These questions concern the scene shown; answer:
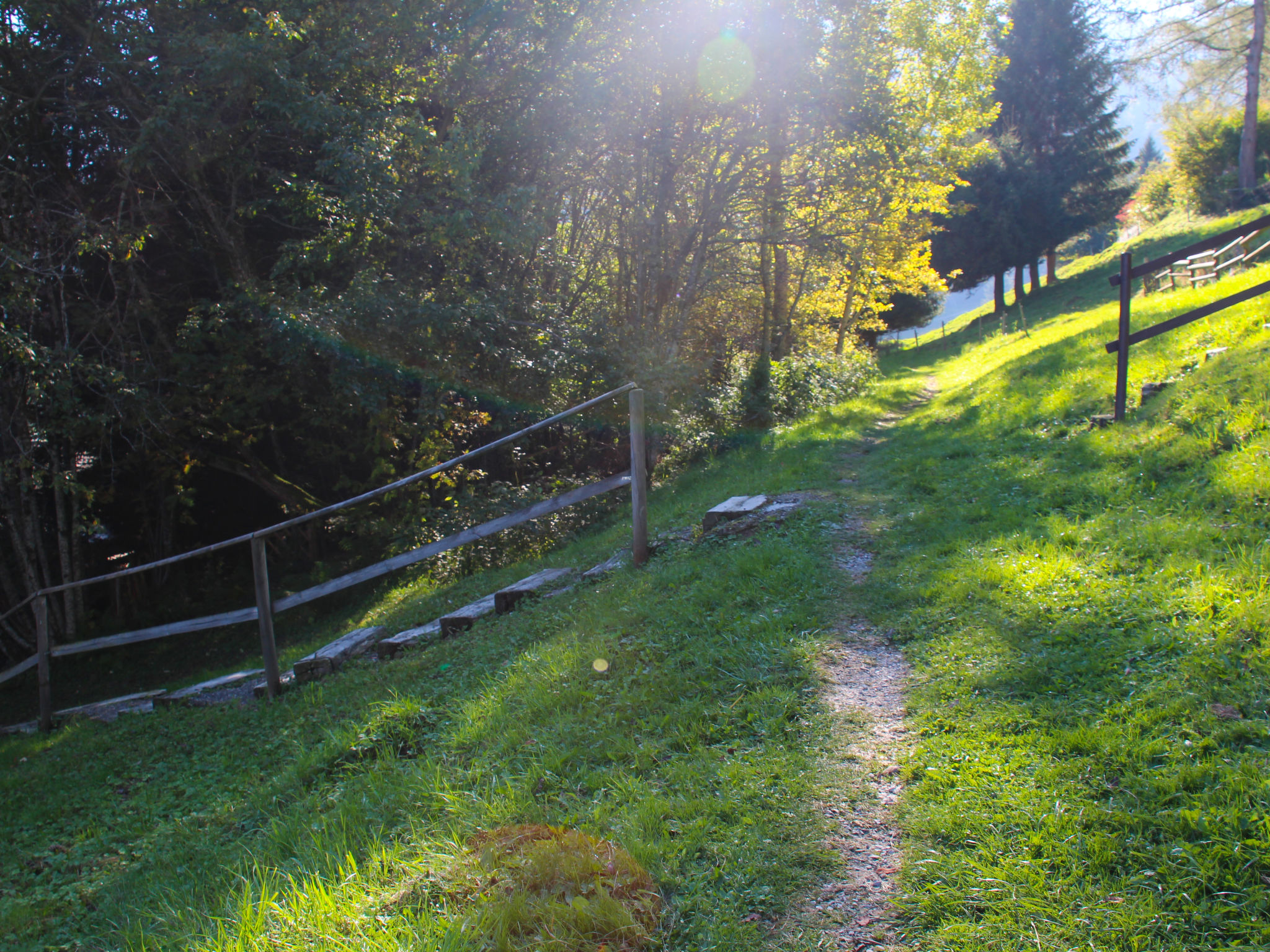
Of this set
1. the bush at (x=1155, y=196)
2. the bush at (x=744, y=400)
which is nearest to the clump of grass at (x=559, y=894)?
the bush at (x=744, y=400)

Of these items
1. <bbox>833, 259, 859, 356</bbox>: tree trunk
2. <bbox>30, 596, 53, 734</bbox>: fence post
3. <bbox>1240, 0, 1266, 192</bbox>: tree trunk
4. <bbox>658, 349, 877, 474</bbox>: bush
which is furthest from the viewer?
<bbox>1240, 0, 1266, 192</bbox>: tree trunk

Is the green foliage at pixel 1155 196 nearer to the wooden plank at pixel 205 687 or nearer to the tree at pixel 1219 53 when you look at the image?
the tree at pixel 1219 53

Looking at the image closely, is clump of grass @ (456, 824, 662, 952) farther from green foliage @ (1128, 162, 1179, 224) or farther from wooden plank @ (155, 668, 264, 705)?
green foliage @ (1128, 162, 1179, 224)

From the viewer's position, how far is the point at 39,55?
876cm

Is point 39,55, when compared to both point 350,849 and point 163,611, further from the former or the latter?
point 350,849

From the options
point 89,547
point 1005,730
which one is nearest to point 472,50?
point 89,547

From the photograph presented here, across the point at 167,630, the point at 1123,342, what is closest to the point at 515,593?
the point at 167,630

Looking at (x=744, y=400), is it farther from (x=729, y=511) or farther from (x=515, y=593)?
(x=515, y=593)

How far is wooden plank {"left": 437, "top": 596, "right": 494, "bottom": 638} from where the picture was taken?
20.4 feet

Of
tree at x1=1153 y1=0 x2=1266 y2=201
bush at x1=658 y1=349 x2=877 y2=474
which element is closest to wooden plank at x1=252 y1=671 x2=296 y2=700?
bush at x1=658 y1=349 x2=877 y2=474

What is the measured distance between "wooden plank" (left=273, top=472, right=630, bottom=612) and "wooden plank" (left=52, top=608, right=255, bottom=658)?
0.29 m

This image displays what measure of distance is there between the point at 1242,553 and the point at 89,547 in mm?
15115

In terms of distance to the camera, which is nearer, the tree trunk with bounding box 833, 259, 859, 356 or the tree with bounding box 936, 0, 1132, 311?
the tree trunk with bounding box 833, 259, 859, 356

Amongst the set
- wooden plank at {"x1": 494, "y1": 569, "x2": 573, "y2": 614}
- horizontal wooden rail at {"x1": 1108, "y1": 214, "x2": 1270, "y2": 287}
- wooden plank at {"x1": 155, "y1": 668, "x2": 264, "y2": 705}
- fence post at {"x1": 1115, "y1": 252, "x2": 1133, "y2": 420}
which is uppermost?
horizontal wooden rail at {"x1": 1108, "y1": 214, "x2": 1270, "y2": 287}
